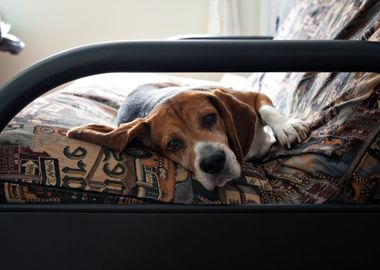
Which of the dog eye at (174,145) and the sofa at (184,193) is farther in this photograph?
the dog eye at (174,145)

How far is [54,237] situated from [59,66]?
0.30 metres

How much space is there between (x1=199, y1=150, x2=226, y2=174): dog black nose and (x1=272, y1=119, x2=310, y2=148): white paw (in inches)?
7.0

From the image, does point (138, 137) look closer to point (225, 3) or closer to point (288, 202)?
point (288, 202)

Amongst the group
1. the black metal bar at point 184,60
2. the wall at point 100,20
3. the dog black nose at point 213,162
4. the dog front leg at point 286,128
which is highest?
the black metal bar at point 184,60

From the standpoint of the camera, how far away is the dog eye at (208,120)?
42.7 inches

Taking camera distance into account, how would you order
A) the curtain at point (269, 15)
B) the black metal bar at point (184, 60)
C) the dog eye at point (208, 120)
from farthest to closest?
the curtain at point (269, 15)
the dog eye at point (208, 120)
the black metal bar at point (184, 60)

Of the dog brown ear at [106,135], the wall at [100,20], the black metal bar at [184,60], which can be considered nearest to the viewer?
the black metal bar at [184,60]

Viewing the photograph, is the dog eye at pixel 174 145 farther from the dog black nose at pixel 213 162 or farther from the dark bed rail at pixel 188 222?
the dark bed rail at pixel 188 222

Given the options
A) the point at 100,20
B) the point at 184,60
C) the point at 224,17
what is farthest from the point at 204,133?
the point at 100,20

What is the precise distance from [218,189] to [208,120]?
8.1 inches

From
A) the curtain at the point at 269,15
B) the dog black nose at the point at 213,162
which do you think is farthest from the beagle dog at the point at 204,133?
the curtain at the point at 269,15

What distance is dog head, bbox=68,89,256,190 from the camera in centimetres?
96

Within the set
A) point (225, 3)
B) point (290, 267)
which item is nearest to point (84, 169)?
point (290, 267)

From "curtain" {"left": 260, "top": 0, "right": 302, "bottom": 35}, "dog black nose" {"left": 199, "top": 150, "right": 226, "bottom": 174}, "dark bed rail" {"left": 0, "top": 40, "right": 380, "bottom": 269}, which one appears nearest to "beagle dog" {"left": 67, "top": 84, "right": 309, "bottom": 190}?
"dog black nose" {"left": 199, "top": 150, "right": 226, "bottom": 174}
